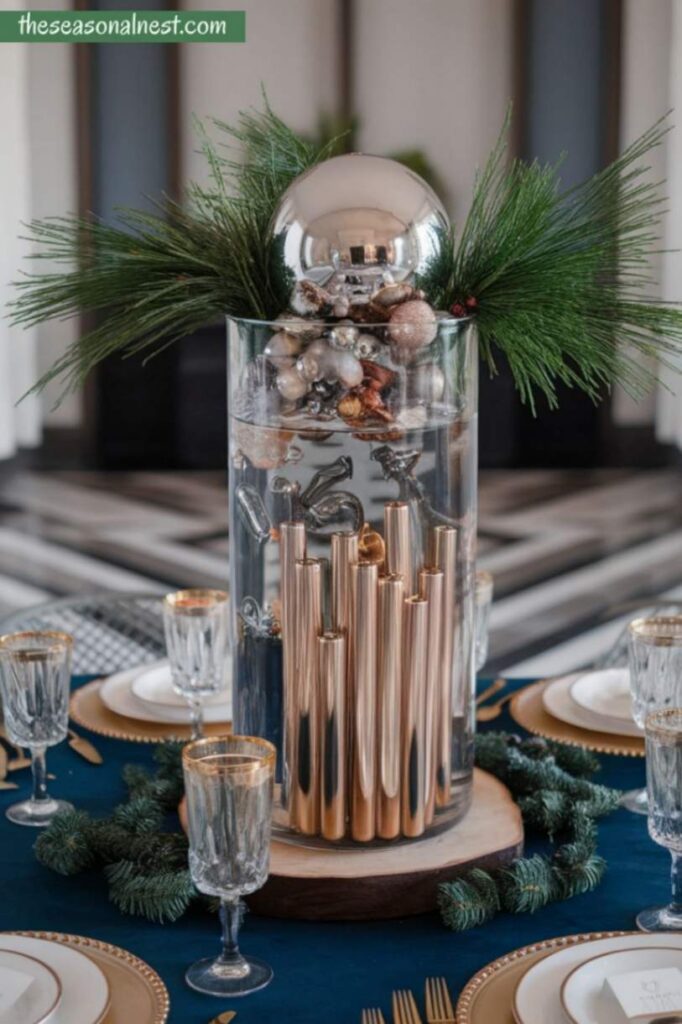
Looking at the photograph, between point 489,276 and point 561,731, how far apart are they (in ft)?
2.14

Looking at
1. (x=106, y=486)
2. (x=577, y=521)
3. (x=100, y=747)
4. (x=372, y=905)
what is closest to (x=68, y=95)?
(x=106, y=486)

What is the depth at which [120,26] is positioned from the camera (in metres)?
8.09

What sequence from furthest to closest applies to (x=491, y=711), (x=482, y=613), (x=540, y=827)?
(x=491, y=711) < (x=482, y=613) < (x=540, y=827)

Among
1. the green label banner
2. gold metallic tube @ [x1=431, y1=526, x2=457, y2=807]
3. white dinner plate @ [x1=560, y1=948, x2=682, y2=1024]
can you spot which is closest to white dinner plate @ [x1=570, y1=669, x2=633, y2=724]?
gold metallic tube @ [x1=431, y1=526, x2=457, y2=807]

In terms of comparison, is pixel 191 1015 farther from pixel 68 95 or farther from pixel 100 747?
pixel 68 95

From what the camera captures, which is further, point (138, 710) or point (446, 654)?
point (138, 710)

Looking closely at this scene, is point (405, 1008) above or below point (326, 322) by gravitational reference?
below

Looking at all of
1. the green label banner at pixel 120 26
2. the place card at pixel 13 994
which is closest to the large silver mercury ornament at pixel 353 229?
the place card at pixel 13 994

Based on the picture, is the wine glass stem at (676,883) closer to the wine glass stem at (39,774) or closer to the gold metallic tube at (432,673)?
the gold metallic tube at (432,673)

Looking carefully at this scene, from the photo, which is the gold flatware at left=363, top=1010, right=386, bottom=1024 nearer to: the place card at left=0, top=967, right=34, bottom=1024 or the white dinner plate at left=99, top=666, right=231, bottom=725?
the place card at left=0, top=967, right=34, bottom=1024

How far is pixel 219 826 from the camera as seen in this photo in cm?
121

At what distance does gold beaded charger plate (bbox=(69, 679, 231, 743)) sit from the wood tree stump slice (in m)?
0.44

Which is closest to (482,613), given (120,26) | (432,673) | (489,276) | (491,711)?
(491,711)

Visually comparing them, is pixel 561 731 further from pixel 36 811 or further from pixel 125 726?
pixel 36 811
